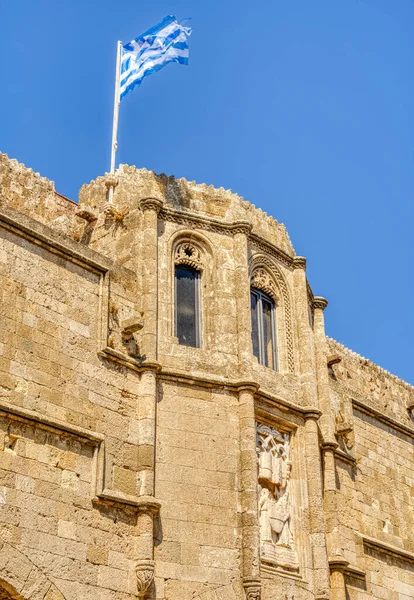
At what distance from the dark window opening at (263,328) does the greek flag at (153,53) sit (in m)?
4.83

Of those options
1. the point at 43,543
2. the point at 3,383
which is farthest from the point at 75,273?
the point at 43,543

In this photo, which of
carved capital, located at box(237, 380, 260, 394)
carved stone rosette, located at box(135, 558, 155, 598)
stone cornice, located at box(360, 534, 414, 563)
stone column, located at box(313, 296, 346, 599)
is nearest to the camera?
carved stone rosette, located at box(135, 558, 155, 598)

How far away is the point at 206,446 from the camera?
17297mm

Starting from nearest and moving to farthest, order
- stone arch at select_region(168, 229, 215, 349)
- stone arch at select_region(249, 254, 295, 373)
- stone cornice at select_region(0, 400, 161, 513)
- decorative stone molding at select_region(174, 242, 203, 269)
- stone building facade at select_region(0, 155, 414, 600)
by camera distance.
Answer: stone cornice at select_region(0, 400, 161, 513) → stone building facade at select_region(0, 155, 414, 600) → stone arch at select_region(168, 229, 215, 349) → decorative stone molding at select_region(174, 242, 203, 269) → stone arch at select_region(249, 254, 295, 373)

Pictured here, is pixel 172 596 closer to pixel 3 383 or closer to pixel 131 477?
pixel 131 477

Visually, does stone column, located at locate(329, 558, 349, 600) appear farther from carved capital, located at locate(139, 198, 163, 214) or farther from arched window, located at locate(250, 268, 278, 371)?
carved capital, located at locate(139, 198, 163, 214)

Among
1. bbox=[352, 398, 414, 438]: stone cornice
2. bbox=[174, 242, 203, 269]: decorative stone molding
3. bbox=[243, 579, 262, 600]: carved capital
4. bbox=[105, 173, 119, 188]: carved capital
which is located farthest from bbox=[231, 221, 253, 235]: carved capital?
bbox=[243, 579, 262, 600]: carved capital

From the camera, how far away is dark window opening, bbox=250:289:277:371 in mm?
19250

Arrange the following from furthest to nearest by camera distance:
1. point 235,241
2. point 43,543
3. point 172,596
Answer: point 235,241 < point 172,596 < point 43,543

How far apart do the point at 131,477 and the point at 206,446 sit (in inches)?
56.2

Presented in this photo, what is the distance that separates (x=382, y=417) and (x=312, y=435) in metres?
4.82

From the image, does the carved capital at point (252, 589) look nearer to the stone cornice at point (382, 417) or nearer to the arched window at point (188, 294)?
the arched window at point (188, 294)

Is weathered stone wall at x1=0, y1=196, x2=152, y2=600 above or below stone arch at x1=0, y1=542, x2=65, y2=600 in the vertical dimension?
above

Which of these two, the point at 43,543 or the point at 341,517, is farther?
the point at 341,517
